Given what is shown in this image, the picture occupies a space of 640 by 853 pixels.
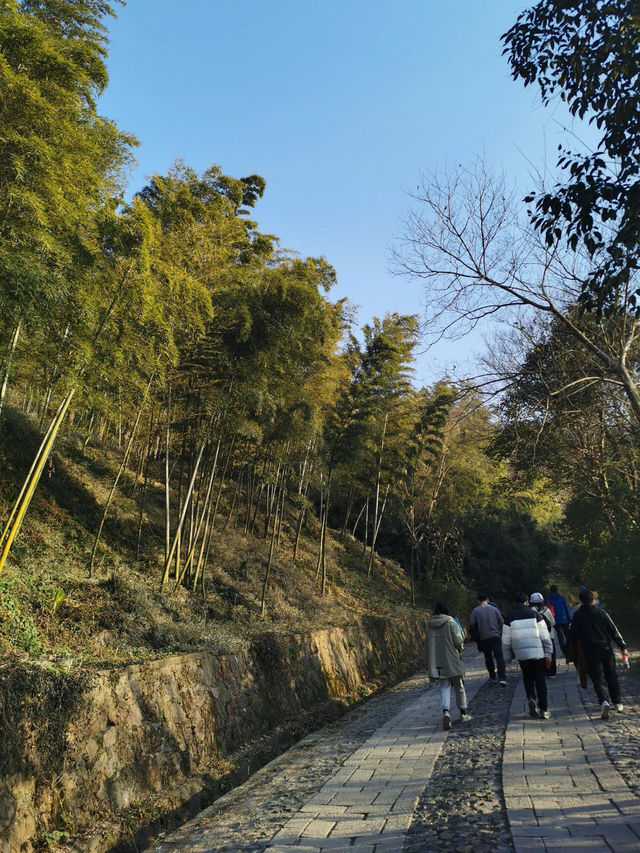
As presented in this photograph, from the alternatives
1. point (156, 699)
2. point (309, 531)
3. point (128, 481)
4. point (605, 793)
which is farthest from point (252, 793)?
point (309, 531)

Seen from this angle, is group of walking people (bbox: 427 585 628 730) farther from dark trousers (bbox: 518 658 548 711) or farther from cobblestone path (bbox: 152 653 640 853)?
cobblestone path (bbox: 152 653 640 853)

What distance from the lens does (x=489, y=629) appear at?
25.4ft

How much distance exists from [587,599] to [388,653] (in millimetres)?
8163

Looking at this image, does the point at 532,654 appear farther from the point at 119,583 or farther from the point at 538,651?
the point at 119,583

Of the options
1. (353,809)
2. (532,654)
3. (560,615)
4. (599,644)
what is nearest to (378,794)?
(353,809)

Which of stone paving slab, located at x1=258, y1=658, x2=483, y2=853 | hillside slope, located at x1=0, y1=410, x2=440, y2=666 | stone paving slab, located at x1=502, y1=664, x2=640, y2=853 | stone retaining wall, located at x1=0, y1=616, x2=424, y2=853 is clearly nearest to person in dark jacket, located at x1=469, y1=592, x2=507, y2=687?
stone paving slab, located at x1=258, y1=658, x2=483, y2=853

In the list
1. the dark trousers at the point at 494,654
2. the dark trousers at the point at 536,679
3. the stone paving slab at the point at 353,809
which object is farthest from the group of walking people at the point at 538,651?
the dark trousers at the point at 494,654

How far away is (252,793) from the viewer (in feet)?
14.6

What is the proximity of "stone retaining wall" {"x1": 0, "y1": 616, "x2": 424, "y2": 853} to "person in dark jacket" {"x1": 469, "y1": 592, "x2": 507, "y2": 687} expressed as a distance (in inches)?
111

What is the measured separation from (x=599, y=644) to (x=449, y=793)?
→ 2.62 metres

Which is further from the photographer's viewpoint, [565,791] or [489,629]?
[489,629]

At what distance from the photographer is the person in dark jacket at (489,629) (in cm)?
775

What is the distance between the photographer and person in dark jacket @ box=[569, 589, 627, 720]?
216 inches

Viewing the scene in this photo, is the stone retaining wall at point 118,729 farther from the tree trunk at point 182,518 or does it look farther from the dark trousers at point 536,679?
the dark trousers at point 536,679
